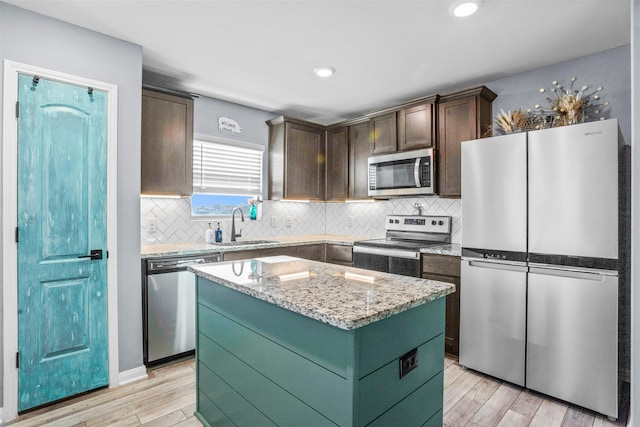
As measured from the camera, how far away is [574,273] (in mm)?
2217

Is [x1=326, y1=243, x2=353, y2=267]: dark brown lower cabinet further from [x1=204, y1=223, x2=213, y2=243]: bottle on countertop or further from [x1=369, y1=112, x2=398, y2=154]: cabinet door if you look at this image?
[x1=204, y1=223, x2=213, y2=243]: bottle on countertop

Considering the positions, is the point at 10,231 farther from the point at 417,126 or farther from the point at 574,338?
the point at 574,338

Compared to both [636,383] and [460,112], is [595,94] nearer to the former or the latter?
[460,112]

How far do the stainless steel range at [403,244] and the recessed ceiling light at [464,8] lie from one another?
1922 millimetres

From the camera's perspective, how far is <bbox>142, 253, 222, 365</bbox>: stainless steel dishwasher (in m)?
2.75

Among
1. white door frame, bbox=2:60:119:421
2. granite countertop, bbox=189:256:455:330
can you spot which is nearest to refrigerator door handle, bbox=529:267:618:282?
granite countertop, bbox=189:256:455:330

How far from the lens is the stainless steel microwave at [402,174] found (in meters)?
3.42

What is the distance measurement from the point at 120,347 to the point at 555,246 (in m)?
3.27

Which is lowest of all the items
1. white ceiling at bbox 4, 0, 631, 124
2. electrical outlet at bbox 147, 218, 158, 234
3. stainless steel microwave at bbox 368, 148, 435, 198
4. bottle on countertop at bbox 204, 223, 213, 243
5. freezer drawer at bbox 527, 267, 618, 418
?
freezer drawer at bbox 527, 267, 618, 418

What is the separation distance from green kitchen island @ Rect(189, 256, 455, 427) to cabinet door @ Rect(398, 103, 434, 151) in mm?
2161

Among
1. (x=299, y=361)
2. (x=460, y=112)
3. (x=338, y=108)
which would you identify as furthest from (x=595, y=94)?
(x=299, y=361)

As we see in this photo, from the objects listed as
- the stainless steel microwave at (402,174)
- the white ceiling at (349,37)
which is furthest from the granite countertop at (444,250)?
the white ceiling at (349,37)

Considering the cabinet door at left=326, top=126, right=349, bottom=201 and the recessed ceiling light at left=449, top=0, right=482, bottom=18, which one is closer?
the recessed ceiling light at left=449, top=0, right=482, bottom=18

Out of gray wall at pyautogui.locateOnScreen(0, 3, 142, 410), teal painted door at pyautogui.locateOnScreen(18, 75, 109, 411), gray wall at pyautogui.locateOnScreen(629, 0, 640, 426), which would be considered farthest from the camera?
gray wall at pyautogui.locateOnScreen(0, 3, 142, 410)
